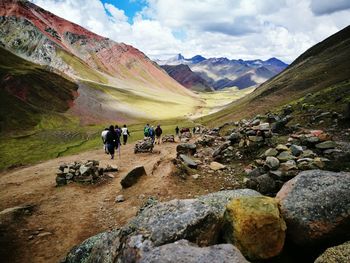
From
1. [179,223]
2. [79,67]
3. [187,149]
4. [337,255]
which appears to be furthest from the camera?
[79,67]

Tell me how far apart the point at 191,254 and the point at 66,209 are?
42.2ft

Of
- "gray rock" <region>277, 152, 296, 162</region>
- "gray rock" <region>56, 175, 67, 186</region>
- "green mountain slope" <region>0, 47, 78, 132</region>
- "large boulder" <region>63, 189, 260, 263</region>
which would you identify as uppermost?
"green mountain slope" <region>0, 47, 78, 132</region>

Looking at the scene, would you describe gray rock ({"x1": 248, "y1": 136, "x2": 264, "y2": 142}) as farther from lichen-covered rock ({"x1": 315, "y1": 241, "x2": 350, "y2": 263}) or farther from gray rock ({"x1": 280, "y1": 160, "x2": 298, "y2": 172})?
lichen-covered rock ({"x1": 315, "y1": 241, "x2": 350, "y2": 263})

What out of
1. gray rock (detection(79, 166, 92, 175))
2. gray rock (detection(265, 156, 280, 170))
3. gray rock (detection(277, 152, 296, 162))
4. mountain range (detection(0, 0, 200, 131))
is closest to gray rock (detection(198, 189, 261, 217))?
gray rock (detection(265, 156, 280, 170))

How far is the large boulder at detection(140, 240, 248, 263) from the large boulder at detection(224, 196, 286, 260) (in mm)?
1539

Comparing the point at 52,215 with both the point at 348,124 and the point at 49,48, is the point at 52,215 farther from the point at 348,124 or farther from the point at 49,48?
the point at 49,48

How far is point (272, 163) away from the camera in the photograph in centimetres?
1591

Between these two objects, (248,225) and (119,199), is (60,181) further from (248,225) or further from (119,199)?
(248,225)

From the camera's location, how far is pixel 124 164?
2789 centimetres

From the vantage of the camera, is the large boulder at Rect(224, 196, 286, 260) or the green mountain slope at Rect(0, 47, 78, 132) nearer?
the large boulder at Rect(224, 196, 286, 260)

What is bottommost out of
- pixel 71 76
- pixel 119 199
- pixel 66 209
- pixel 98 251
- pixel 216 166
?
pixel 66 209

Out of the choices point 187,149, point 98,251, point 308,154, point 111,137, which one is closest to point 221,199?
point 98,251

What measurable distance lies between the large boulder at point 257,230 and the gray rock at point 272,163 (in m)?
6.87

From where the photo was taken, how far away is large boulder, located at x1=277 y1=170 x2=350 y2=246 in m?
8.75
